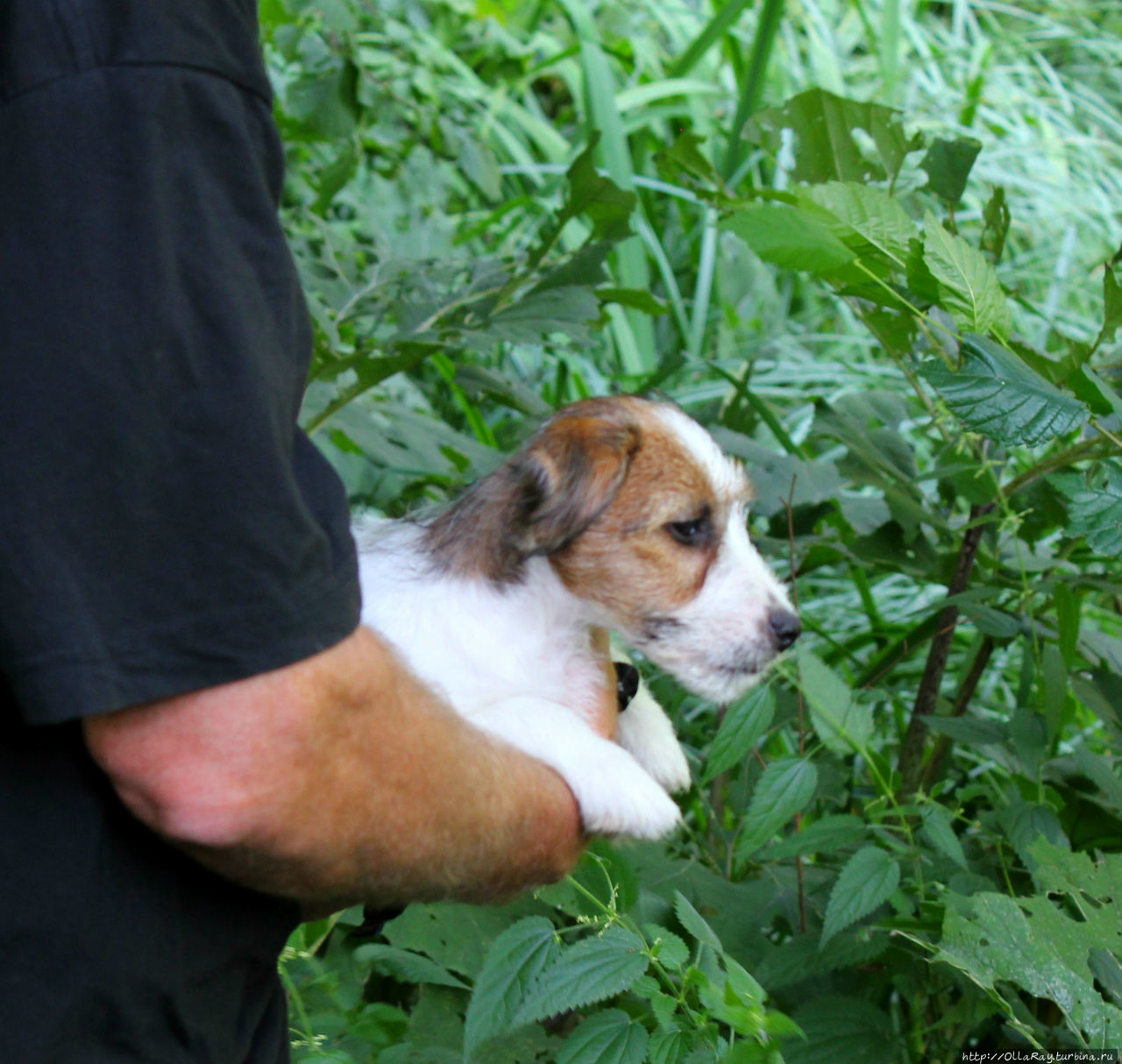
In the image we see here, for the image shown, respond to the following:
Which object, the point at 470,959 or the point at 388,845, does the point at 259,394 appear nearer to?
the point at 388,845

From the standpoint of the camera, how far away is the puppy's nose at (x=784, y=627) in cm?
181

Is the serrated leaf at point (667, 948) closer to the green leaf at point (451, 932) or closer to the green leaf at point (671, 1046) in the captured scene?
the green leaf at point (671, 1046)

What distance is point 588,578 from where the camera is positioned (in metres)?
1.78

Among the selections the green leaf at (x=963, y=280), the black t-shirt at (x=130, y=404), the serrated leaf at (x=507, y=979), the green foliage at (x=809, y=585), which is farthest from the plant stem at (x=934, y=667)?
the black t-shirt at (x=130, y=404)

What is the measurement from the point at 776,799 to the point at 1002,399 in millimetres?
712

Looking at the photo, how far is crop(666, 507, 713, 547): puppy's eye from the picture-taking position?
1.83m

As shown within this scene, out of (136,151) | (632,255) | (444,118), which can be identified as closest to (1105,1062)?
(136,151)

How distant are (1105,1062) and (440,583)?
111 centimetres

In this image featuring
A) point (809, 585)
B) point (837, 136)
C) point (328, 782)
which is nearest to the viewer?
point (328, 782)

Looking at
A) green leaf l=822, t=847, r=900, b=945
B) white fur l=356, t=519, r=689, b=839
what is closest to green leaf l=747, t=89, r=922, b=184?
white fur l=356, t=519, r=689, b=839

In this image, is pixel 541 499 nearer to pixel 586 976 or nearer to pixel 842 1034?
pixel 586 976

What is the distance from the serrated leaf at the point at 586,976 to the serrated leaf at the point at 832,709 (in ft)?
2.31

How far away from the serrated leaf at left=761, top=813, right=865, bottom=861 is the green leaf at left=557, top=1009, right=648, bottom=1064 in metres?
0.54

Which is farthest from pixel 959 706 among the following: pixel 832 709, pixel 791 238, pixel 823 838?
pixel 791 238
